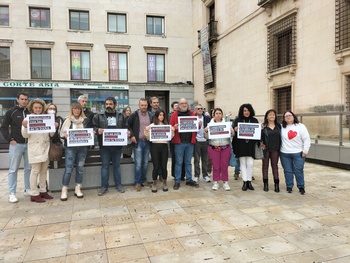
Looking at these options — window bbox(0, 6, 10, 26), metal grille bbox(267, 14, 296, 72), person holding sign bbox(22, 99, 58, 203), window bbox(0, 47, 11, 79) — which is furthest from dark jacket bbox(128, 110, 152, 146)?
window bbox(0, 6, 10, 26)

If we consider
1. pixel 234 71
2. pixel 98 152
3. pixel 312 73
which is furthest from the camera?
pixel 234 71

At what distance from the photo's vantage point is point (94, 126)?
571 cm

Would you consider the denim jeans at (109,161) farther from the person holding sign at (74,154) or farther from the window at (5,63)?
the window at (5,63)

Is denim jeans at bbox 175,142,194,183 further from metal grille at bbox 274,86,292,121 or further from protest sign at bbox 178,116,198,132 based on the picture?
metal grille at bbox 274,86,292,121

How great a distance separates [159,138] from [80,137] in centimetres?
157

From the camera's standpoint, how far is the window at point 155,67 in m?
23.3

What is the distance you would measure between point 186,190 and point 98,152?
2160 mm

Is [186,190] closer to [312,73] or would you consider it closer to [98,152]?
[98,152]

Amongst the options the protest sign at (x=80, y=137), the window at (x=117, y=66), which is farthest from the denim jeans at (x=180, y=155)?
the window at (x=117, y=66)

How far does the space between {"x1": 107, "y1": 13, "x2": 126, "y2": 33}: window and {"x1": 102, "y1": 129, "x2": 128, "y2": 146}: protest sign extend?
18946 millimetres

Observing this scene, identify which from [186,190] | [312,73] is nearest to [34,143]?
[186,190]

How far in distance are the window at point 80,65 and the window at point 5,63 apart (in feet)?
14.7

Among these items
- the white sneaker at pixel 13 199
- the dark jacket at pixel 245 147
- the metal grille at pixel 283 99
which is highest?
the metal grille at pixel 283 99

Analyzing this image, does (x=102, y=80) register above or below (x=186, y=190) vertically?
above
